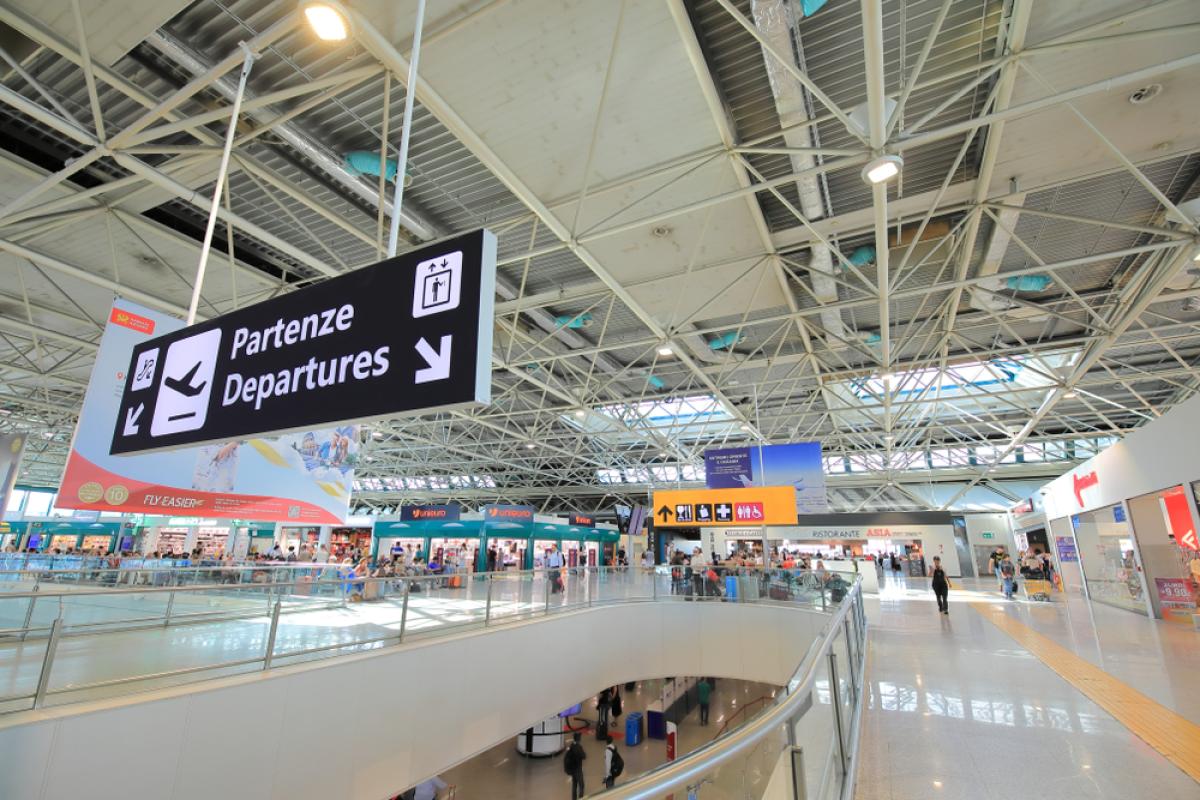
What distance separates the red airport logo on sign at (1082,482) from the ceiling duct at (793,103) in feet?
43.0

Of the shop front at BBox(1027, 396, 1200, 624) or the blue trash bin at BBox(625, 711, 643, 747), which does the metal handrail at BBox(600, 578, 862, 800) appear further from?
the blue trash bin at BBox(625, 711, 643, 747)

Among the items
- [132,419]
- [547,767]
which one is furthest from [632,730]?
[132,419]

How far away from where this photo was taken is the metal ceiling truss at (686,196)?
6098 millimetres

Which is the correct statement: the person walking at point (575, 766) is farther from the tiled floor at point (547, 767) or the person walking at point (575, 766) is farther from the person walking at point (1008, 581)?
the person walking at point (1008, 581)

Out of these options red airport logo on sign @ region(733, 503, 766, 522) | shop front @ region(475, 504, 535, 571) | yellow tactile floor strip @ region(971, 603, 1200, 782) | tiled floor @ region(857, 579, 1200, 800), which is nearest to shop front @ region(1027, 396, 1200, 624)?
tiled floor @ region(857, 579, 1200, 800)

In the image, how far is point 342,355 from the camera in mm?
2967

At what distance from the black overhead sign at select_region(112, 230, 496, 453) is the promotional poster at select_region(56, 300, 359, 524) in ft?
8.21

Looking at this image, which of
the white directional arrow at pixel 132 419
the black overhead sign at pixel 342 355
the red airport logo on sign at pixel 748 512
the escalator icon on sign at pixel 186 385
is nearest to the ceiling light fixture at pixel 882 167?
the black overhead sign at pixel 342 355

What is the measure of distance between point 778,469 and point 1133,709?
11.4 meters

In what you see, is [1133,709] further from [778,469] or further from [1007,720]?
[778,469]

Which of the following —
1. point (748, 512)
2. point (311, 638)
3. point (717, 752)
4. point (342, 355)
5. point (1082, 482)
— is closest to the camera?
point (717, 752)

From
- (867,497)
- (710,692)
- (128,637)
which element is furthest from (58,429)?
(867,497)

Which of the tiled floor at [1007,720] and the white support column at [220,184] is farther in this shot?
the white support column at [220,184]

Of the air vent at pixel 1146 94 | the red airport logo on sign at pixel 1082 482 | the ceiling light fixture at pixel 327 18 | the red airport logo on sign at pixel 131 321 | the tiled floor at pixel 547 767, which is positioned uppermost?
the air vent at pixel 1146 94
